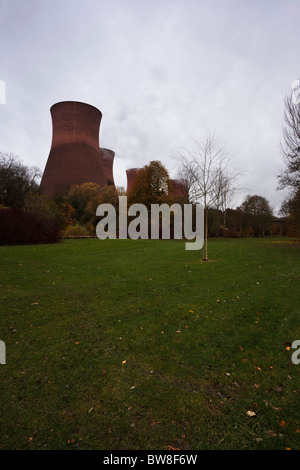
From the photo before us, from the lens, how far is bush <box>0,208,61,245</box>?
672 inches

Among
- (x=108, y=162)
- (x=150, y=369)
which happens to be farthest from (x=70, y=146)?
(x=150, y=369)

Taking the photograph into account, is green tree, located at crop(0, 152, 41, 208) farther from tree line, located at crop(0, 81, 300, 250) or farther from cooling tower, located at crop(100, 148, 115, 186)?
cooling tower, located at crop(100, 148, 115, 186)

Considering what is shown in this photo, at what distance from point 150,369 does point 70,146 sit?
47490 mm

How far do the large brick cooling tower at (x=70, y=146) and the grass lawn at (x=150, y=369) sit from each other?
1632 inches

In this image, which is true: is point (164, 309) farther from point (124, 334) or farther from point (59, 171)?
point (59, 171)

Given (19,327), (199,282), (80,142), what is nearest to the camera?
(19,327)

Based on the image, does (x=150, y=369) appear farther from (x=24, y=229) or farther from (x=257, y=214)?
(x=257, y=214)

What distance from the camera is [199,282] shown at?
6.63 m

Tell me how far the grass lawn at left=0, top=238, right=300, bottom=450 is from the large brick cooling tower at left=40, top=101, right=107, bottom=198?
4144 centimetres

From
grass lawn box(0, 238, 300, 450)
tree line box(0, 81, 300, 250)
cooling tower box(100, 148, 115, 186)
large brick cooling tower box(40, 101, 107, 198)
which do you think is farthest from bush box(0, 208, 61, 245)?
cooling tower box(100, 148, 115, 186)

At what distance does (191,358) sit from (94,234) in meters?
27.8

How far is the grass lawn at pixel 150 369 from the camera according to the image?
192 cm

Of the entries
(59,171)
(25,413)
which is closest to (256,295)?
(25,413)
